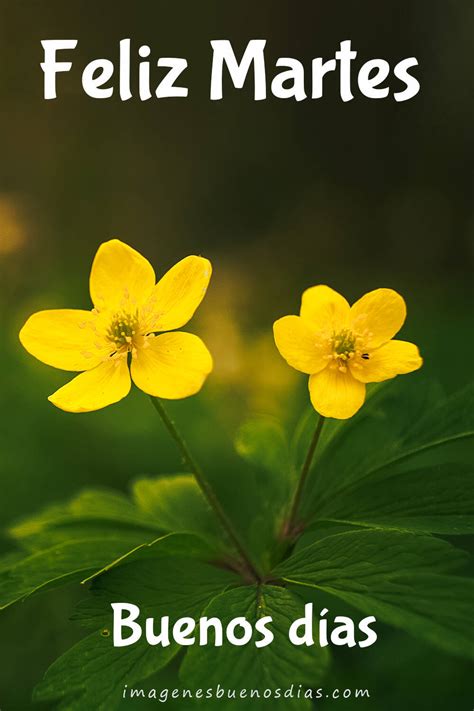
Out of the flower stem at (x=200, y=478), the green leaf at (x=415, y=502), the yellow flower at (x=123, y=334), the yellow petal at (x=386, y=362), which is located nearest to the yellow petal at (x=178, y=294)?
the yellow flower at (x=123, y=334)

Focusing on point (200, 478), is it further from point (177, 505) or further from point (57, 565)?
point (177, 505)

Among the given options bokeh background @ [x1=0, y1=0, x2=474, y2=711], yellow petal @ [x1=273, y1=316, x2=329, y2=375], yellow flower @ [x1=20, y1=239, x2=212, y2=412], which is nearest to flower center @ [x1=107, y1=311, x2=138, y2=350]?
yellow flower @ [x1=20, y1=239, x2=212, y2=412]

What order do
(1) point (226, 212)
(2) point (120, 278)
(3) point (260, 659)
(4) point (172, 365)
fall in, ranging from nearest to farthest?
(3) point (260, 659) → (4) point (172, 365) → (2) point (120, 278) → (1) point (226, 212)

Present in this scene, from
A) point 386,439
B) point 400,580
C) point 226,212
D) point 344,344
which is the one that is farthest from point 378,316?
point 226,212

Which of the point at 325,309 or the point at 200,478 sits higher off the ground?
the point at 325,309

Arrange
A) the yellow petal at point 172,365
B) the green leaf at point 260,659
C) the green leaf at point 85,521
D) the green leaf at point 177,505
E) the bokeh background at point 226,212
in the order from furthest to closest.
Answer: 1. the bokeh background at point 226,212
2. the green leaf at point 177,505
3. the green leaf at point 85,521
4. the yellow petal at point 172,365
5. the green leaf at point 260,659

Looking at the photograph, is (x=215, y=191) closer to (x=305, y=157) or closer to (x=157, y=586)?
(x=305, y=157)

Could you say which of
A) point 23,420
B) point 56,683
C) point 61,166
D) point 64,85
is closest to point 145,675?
point 56,683

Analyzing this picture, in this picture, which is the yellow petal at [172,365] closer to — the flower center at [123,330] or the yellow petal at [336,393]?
the flower center at [123,330]

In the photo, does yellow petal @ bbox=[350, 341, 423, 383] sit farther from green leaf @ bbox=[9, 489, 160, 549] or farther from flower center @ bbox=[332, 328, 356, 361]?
green leaf @ bbox=[9, 489, 160, 549]
